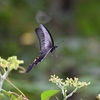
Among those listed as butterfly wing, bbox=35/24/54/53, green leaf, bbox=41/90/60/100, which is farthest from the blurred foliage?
green leaf, bbox=41/90/60/100

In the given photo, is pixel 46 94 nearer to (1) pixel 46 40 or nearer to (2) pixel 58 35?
(1) pixel 46 40

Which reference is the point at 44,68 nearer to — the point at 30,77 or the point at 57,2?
the point at 30,77

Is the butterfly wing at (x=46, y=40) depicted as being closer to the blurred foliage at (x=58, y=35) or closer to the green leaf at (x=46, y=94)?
the green leaf at (x=46, y=94)

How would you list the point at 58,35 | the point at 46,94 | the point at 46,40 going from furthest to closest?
the point at 58,35
the point at 46,40
the point at 46,94

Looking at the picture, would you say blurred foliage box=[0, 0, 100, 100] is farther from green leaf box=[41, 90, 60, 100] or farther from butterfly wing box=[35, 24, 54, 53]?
green leaf box=[41, 90, 60, 100]

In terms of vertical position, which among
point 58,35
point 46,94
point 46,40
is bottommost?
point 46,94

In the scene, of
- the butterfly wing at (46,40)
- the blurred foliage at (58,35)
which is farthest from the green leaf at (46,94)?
the blurred foliage at (58,35)

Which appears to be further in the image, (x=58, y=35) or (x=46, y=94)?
(x=58, y=35)

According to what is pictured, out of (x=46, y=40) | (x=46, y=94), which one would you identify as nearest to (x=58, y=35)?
(x=46, y=40)

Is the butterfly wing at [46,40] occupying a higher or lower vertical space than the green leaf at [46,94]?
higher

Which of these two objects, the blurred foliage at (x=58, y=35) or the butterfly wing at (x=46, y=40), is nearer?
the butterfly wing at (x=46, y=40)
